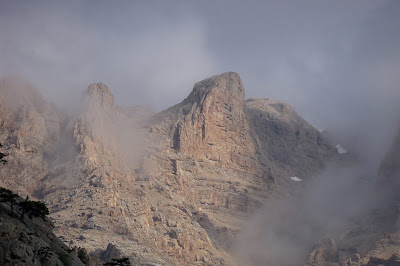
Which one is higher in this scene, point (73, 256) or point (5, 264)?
point (73, 256)

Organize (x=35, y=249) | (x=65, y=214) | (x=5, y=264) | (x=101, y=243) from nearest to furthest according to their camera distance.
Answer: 1. (x=5, y=264)
2. (x=35, y=249)
3. (x=101, y=243)
4. (x=65, y=214)

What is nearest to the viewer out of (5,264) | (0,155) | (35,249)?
(5,264)

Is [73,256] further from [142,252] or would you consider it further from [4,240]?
[142,252]

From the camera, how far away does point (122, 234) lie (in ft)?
651

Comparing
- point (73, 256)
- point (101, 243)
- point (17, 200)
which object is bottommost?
point (73, 256)

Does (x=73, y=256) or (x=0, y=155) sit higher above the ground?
(x=0, y=155)

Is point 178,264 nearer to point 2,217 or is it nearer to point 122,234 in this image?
point 122,234

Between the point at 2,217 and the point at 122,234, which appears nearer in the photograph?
the point at 2,217

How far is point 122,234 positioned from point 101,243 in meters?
12.5

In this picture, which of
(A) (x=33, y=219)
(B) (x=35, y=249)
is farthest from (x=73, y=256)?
(B) (x=35, y=249)

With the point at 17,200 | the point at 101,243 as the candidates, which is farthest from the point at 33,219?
the point at 101,243

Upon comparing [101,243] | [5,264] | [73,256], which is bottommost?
[5,264]

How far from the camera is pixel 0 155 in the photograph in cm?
7325

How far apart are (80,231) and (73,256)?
123m
